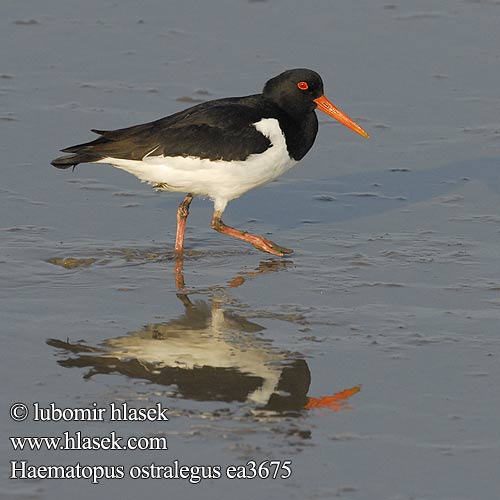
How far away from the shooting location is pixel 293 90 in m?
8.16

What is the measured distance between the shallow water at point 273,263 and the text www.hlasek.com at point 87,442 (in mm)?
48

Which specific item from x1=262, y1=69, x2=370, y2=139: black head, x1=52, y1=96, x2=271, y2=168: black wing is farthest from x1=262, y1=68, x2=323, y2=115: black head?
x1=52, y1=96, x2=271, y2=168: black wing

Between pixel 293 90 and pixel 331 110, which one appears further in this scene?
pixel 331 110

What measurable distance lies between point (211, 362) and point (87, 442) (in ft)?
3.49

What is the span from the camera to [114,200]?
8586 millimetres

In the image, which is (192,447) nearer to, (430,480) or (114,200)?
(430,480)

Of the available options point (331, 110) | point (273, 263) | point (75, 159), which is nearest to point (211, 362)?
point (273, 263)

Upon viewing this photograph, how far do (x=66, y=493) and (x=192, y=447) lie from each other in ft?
1.96

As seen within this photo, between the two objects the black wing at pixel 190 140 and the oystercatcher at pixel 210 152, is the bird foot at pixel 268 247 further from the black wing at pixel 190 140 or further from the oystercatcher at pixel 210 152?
the black wing at pixel 190 140

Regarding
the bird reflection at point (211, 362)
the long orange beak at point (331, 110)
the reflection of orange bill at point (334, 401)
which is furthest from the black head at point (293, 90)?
the reflection of orange bill at point (334, 401)

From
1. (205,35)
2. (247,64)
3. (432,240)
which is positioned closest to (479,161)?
(432,240)

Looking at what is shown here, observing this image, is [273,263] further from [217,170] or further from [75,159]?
[75,159]

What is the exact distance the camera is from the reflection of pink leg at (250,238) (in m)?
7.70

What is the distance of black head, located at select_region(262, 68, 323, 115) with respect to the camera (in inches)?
321
